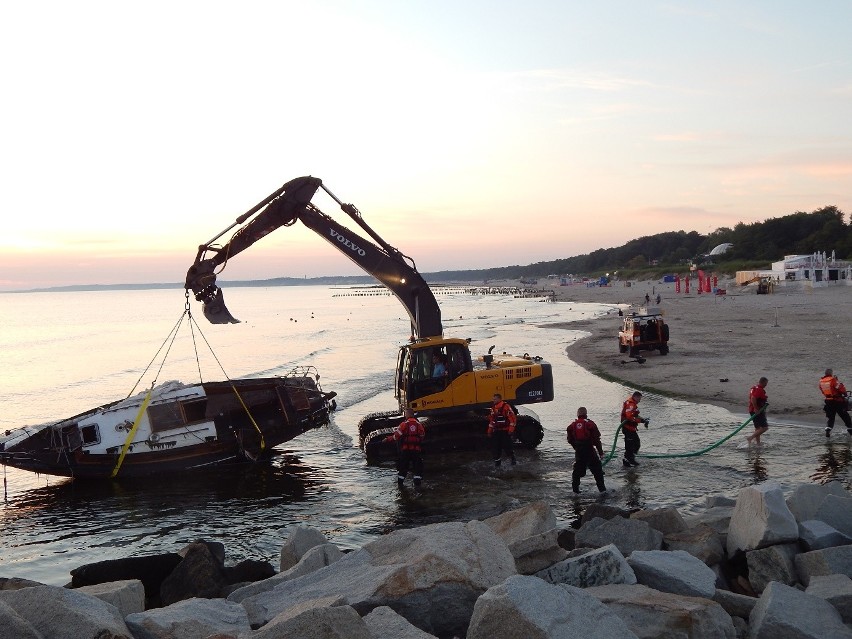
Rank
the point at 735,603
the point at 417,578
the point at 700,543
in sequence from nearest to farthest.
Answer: the point at 417,578 < the point at 735,603 < the point at 700,543

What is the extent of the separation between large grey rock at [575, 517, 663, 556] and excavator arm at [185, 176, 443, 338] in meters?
8.69

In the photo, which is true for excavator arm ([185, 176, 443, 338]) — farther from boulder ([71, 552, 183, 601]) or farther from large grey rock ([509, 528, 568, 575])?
large grey rock ([509, 528, 568, 575])

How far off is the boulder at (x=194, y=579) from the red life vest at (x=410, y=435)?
5.41 m

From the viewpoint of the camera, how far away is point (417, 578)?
258 inches

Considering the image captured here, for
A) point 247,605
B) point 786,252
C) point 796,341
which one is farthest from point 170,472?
point 786,252

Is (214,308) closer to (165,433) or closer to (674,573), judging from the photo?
(165,433)

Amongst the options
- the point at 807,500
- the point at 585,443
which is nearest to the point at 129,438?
the point at 585,443

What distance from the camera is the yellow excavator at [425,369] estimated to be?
1645 centimetres

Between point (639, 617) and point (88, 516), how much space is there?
479 inches

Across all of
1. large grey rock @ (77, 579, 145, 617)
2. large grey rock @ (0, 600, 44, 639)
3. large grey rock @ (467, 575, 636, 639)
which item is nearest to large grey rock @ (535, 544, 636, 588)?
large grey rock @ (467, 575, 636, 639)

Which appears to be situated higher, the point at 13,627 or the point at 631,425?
the point at 13,627

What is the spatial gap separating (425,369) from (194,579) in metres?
8.38

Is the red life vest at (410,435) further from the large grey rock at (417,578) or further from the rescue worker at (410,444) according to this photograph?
the large grey rock at (417,578)

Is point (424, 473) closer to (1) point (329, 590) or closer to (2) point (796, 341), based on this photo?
(1) point (329, 590)
